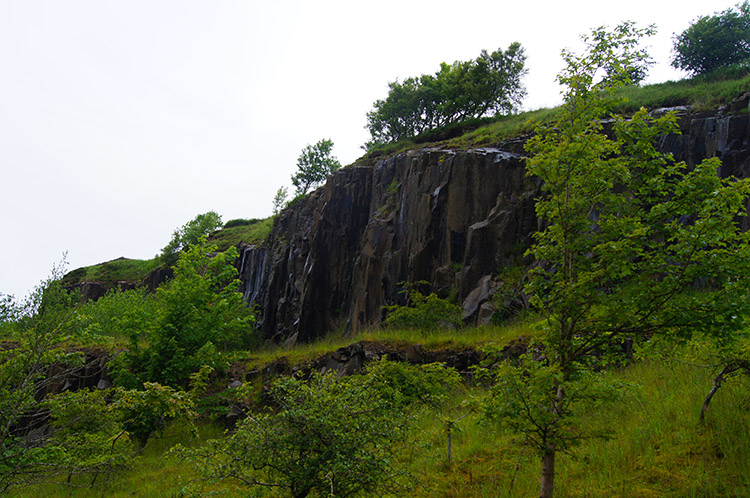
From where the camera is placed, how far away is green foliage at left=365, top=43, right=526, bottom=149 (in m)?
32.9

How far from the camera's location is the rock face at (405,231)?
1573 centimetres

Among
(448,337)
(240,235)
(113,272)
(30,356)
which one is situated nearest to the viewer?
(30,356)

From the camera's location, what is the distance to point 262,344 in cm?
2744

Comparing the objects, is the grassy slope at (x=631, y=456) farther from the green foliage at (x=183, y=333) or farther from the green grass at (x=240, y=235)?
the green grass at (x=240, y=235)

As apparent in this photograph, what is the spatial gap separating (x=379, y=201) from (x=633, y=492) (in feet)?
67.5

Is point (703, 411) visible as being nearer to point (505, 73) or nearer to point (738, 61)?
point (738, 61)

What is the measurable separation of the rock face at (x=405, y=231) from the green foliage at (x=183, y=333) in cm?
844

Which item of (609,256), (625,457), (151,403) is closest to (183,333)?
(151,403)

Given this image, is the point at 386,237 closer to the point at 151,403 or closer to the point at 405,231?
the point at 405,231

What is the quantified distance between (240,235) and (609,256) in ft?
153

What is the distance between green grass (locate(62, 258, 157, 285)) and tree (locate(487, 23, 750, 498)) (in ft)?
165

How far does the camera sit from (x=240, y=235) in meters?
47.5

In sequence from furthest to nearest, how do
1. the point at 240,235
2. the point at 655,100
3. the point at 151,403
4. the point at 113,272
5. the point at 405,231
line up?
the point at 113,272 → the point at 240,235 → the point at 405,231 → the point at 655,100 → the point at 151,403

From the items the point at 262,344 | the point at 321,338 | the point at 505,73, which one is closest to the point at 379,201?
the point at 321,338
